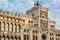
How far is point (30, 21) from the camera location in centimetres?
5625

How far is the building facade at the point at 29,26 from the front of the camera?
47472 mm

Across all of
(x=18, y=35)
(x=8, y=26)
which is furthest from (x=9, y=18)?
(x=18, y=35)

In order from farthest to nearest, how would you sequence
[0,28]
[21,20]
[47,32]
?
[47,32] < [21,20] < [0,28]

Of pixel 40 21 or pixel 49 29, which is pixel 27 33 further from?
pixel 49 29

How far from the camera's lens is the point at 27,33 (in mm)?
52906

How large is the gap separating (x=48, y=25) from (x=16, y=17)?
15.7 metres

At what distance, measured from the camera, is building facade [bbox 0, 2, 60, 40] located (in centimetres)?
4747

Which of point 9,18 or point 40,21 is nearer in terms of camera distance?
point 9,18

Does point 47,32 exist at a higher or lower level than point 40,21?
lower

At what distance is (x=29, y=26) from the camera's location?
54.1 meters

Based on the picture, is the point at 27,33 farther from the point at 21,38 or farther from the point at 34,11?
the point at 34,11

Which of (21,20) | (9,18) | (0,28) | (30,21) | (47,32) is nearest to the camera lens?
(0,28)

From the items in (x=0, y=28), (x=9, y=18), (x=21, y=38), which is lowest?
(x=21, y=38)

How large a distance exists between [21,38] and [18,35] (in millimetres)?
1532
